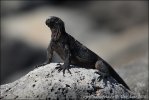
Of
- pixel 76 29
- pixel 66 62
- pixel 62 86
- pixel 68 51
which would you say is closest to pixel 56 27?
pixel 68 51

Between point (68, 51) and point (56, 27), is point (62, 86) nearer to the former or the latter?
point (68, 51)

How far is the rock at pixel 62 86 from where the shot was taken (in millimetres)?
9898

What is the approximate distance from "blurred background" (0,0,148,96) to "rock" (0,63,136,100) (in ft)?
41.2

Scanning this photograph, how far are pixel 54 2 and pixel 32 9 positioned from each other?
1.56 metres

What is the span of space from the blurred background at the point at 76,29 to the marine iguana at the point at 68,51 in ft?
38.8

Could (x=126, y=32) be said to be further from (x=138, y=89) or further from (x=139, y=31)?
(x=138, y=89)

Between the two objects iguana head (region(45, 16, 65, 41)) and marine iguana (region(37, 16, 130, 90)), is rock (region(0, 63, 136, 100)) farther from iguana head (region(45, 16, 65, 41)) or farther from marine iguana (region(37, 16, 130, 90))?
iguana head (region(45, 16, 65, 41))

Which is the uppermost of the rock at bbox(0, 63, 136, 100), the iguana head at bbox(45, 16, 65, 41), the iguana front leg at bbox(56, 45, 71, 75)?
the iguana head at bbox(45, 16, 65, 41)

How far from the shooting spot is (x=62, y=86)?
32.7 feet

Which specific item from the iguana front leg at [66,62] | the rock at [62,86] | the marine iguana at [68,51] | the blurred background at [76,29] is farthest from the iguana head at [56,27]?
the blurred background at [76,29]

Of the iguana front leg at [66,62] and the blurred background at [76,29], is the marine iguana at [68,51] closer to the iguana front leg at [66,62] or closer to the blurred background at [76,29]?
the iguana front leg at [66,62]

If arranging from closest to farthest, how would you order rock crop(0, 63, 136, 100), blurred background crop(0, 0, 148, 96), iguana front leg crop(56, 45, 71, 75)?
rock crop(0, 63, 136, 100) < iguana front leg crop(56, 45, 71, 75) < blurred background crop(0, 0, 148, 96)

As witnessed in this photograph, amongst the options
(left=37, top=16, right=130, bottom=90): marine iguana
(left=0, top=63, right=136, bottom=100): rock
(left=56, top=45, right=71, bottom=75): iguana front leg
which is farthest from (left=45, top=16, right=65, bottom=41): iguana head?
(left=0, top=63, right=136, bottom=100): rock

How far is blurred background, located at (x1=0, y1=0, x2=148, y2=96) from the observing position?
2630 cm
